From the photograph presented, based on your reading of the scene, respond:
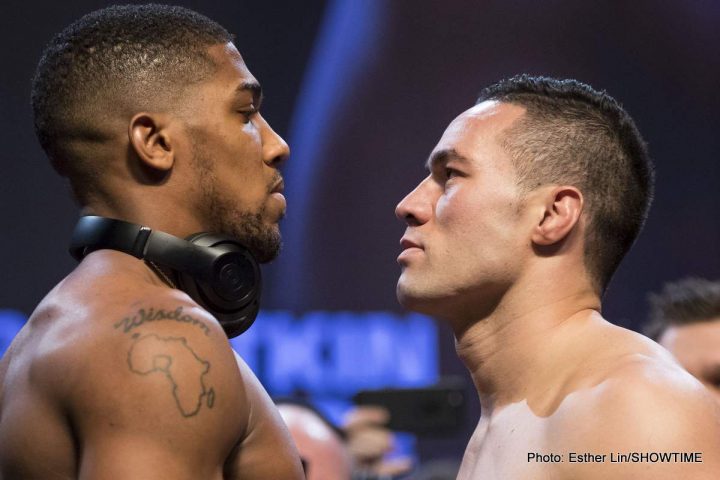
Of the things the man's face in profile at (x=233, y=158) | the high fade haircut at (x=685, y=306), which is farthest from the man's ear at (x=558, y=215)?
the high fade haircut at (x=685, y=306)

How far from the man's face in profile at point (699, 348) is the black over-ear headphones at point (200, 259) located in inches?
62.1

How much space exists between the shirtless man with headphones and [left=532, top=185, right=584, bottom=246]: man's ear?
1.74ft

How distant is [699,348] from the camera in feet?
9.32

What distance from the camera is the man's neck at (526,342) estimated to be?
179 centimetres

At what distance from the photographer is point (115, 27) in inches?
70.9

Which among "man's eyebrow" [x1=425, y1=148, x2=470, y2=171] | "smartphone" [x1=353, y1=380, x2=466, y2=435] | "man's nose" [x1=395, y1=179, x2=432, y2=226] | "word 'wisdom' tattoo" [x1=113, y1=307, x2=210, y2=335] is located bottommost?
"smartphone" [x1=353, y1=380, x2=466, y2=435]

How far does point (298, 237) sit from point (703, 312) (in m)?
2.34

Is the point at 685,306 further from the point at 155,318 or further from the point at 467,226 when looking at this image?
the point at 155,318

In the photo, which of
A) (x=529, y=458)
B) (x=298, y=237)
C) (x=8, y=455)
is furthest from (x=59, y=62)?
(x=298, y=237)

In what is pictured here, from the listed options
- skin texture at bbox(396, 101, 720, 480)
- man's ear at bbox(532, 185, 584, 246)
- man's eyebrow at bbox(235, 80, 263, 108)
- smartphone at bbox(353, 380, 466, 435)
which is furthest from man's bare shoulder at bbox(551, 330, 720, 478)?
smartphone at bbox(353, 380, 466, 435)

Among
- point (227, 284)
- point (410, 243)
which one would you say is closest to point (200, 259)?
point (227, 284)

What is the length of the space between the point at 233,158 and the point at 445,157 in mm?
467

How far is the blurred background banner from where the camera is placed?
14.6 ft

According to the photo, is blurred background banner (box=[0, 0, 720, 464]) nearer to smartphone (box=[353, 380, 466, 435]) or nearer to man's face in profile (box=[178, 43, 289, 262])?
smartphone (box=[353, 380, 466, 435])
